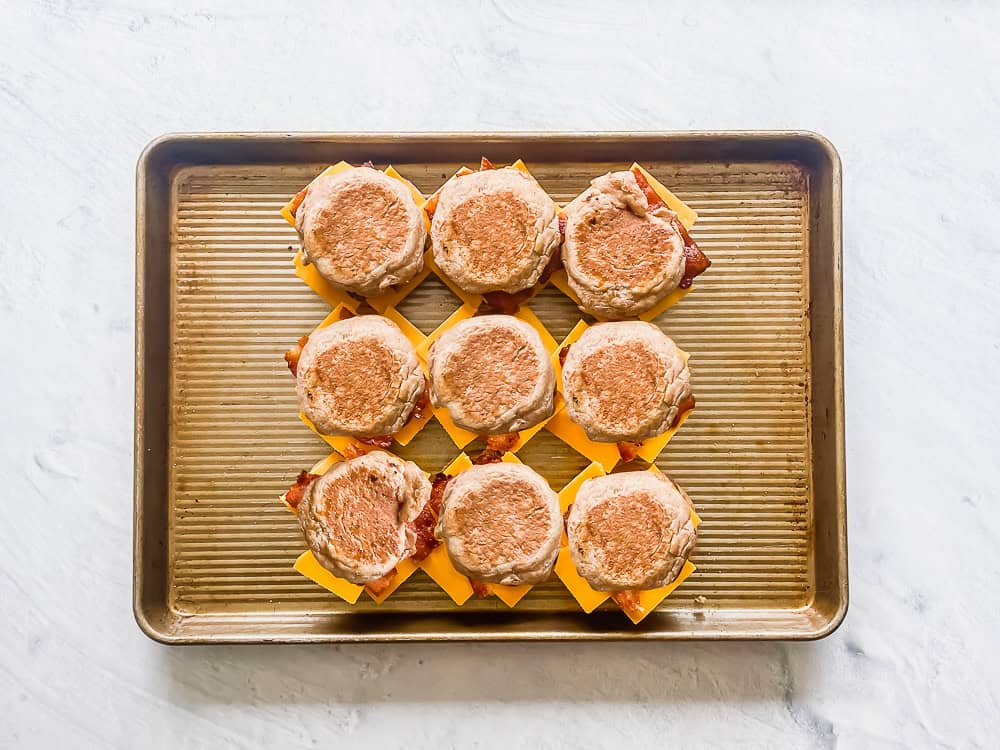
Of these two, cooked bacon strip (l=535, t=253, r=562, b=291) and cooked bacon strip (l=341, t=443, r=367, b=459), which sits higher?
cooked bacon strip (l=535, t=253, r=562, b=291)

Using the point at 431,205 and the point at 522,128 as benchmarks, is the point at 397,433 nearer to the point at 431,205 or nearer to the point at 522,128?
the point at 431,205

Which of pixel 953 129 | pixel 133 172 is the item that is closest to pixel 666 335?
pixel 953 129

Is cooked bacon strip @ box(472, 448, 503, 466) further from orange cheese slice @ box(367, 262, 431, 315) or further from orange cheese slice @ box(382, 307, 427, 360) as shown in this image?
orange cheese slice @ box(367, 262, 431, 315)

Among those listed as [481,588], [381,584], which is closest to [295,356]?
[381,584]

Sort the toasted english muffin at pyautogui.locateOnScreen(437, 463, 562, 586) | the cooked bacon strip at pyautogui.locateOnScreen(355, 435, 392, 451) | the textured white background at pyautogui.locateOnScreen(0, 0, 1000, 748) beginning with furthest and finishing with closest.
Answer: the textured white background at pyautogui.locateOnScreen(0, 0, 1000, 748)
the cooked bacon strip at pyautogui.locateOnScreen(355, 435, 392, 451)
the toasted english muffin at pyautogui.locateOnScreen(437, 463, 562, 586)

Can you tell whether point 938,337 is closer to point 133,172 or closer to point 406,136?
point 406,136

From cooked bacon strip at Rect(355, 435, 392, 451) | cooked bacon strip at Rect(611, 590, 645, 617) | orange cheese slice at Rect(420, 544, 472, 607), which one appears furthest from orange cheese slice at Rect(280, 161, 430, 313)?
cooked bacon strip at Rect(611, 590, 645, 617)

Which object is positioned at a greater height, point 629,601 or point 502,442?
point 502,442
